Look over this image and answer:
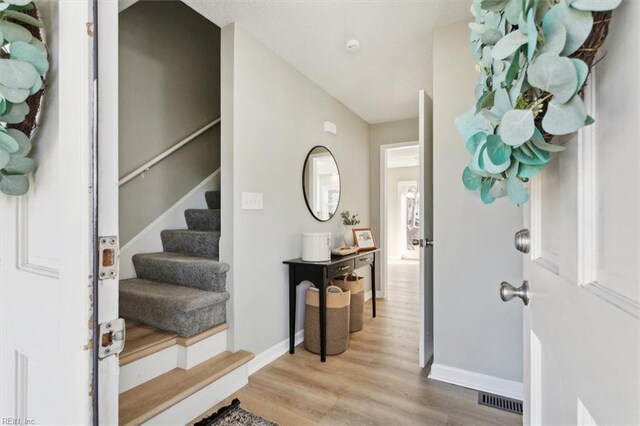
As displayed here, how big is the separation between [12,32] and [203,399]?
184cm

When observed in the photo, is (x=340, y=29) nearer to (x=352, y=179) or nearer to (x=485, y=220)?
(x=485, y=220)

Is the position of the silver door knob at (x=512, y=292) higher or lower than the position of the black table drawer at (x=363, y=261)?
higher

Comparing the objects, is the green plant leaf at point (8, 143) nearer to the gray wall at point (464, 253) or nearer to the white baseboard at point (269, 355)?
the white baseboard at point (269, 355)

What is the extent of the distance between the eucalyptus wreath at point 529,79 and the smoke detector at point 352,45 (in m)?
2.01

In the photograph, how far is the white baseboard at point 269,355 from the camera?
85.5 inches

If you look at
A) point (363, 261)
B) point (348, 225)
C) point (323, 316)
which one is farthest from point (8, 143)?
point (348, 225)

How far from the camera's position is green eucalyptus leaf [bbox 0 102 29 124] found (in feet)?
1.93

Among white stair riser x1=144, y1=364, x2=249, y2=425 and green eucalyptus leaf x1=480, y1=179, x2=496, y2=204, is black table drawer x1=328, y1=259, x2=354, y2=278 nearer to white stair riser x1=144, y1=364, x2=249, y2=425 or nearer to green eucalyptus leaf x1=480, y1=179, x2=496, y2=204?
white stair riser x1=144, y1=364, x2=249, y2=425

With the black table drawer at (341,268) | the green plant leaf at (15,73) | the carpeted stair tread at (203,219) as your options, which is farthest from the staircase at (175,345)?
the green plant leaf at (15,73)

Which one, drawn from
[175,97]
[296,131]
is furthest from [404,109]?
[175,97]

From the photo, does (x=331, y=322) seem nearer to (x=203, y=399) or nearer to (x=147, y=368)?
(x=203, y=399)

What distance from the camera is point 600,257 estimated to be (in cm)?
38

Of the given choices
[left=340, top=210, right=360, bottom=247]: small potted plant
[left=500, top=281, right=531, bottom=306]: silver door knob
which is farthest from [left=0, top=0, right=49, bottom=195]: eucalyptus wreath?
[left=340, top=210, right=360, bottom=247]: small potted plant

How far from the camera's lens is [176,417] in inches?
61.9
